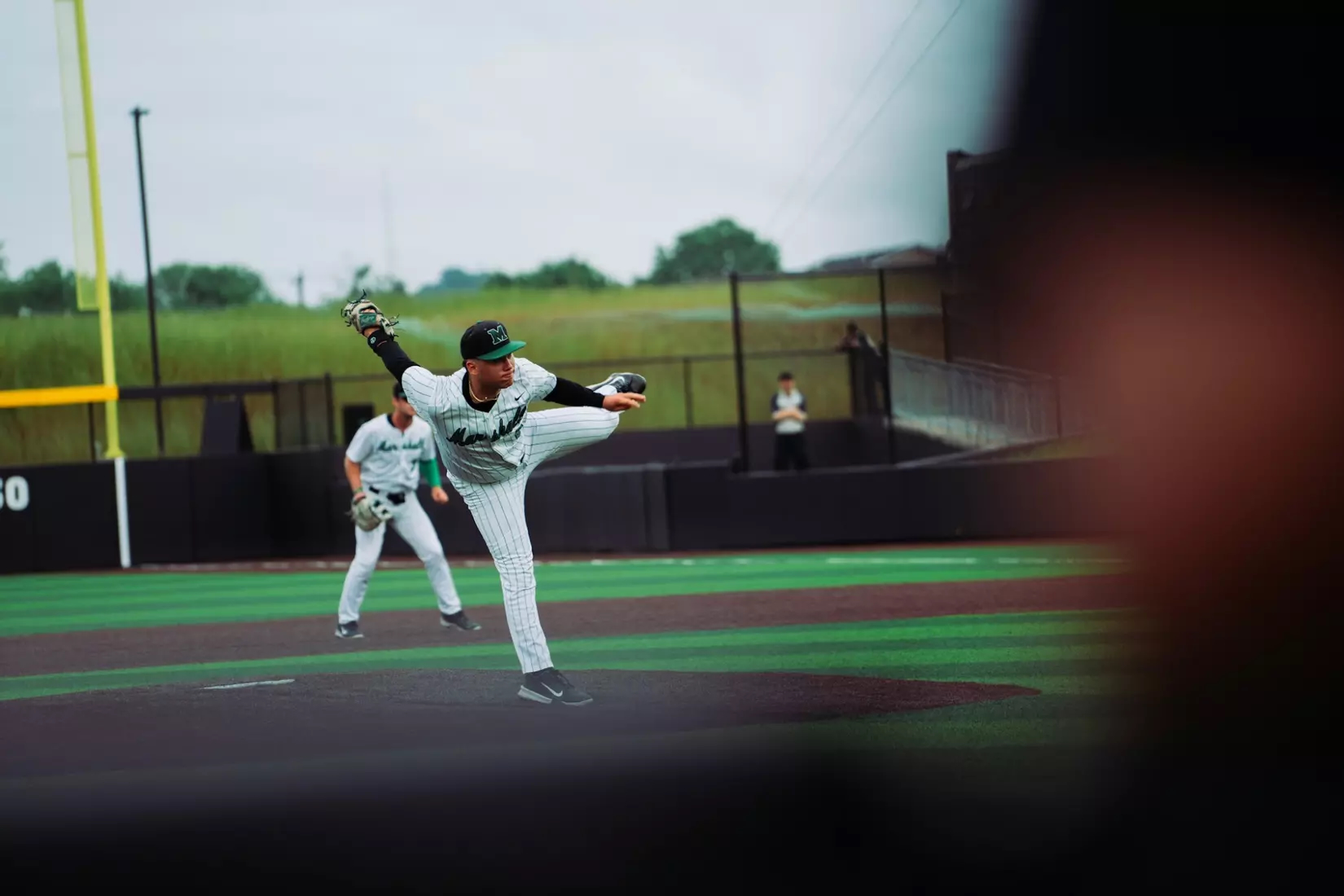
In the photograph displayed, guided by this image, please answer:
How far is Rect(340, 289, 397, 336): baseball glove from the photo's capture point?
725cm

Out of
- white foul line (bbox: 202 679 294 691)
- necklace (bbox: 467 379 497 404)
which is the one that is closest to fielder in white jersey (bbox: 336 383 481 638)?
white foul line (bbox: 202 679 294 691)

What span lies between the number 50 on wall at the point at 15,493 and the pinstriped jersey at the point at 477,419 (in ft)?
50.0

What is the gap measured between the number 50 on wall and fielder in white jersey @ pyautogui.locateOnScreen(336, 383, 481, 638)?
11.0 metres

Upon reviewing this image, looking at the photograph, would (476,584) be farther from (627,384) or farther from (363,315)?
(363,315)

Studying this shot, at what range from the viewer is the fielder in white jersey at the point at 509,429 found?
7.16 metres

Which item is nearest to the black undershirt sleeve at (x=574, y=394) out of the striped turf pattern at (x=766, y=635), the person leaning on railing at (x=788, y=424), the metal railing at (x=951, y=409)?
the striped turf pattern at (x=766, y=635)

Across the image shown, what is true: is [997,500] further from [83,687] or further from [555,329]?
[555,329]

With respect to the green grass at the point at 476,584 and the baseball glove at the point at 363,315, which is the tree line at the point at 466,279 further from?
the baseball glove at the point at 363,315

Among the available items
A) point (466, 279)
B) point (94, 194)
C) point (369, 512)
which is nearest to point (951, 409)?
point (369, 512)

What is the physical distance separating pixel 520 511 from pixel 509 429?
531mm

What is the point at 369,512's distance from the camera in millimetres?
11242

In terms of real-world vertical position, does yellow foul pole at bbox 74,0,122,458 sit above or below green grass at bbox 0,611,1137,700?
above

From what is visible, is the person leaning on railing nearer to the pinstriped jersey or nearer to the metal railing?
the metal railing

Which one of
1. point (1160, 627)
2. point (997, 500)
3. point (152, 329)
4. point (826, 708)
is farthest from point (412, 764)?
point (152, 329)
